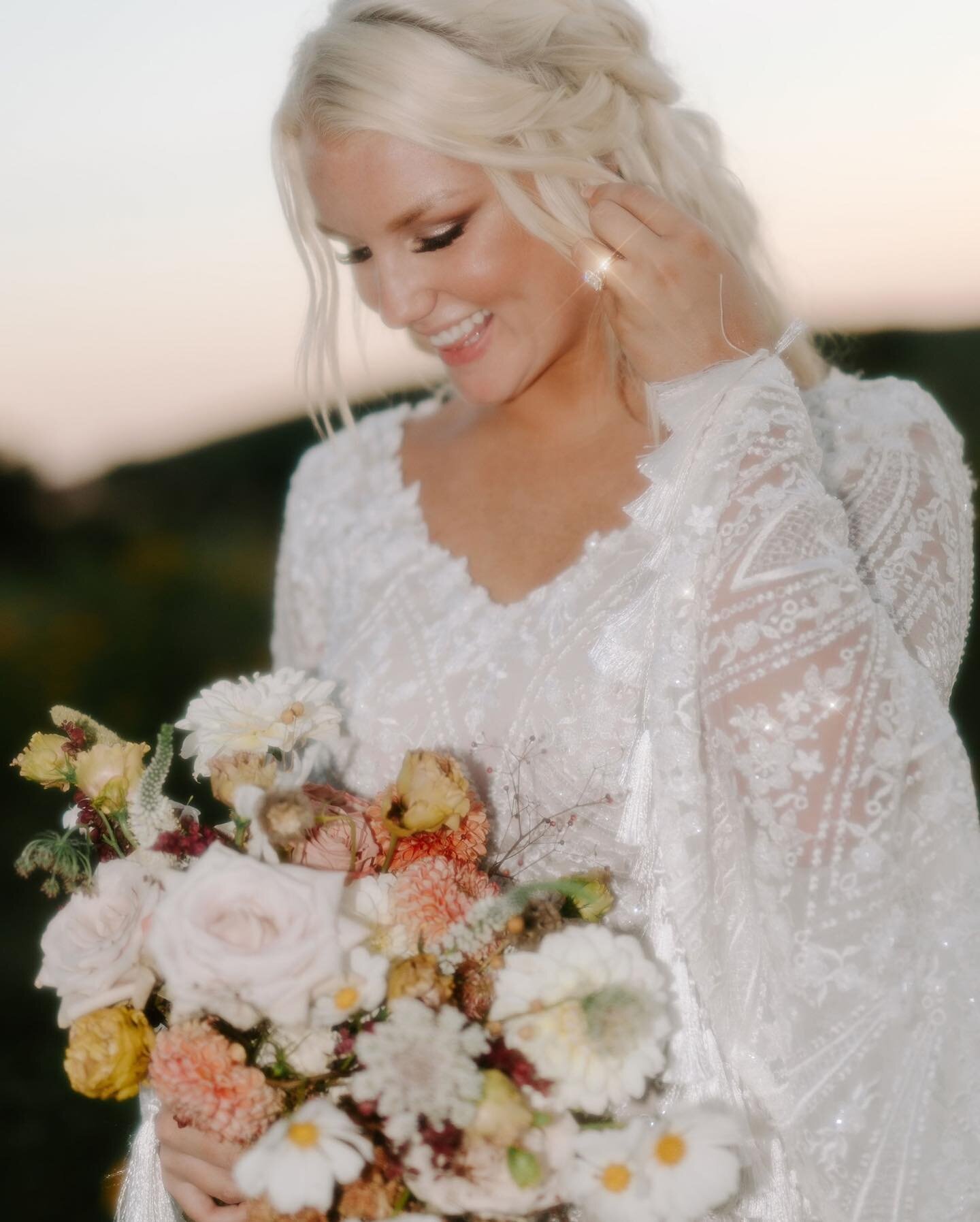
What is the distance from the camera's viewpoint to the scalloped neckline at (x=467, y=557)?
1969 mm

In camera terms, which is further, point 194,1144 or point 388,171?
point 388,171

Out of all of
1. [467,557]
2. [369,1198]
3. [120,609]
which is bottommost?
[120,609]

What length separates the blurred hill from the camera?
14.3ft

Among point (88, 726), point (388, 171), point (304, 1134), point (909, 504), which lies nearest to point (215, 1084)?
point (304, 1134)

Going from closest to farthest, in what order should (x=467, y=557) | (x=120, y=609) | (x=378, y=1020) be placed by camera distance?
1. (x=378, y=1020)
2. (x=467, y=557)
3. (x=120, y=609)

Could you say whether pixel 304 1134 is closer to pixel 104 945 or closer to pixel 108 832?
pixel 104 945

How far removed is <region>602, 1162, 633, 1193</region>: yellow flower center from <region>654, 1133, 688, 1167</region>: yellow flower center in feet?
0.11

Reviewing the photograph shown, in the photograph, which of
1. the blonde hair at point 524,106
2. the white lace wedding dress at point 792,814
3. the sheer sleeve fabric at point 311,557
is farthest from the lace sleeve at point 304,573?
the white lace wedding dress at point 792,814

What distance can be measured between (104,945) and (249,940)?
0.74ft

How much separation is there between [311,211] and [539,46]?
517 millimetres

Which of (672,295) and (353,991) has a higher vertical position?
(672,295)

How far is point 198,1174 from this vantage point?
58.5 inches

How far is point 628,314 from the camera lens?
5.58ft

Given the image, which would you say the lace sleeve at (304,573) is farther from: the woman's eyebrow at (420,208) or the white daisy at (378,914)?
the white daisy at (378,914)
